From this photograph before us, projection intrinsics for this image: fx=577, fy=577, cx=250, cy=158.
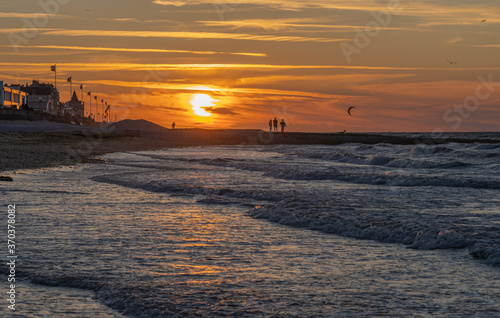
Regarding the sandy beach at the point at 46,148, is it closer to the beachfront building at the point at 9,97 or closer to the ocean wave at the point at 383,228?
the ocean wave at the point at 383,228

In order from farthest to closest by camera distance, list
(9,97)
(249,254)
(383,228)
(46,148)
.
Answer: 1. (9,97)
2. (46,148)
3. (383,228)
4. (249,254)

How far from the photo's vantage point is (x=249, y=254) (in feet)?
29.3

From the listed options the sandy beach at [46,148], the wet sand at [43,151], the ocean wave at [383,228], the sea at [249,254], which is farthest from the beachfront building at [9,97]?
the ocean wave at [383,228]

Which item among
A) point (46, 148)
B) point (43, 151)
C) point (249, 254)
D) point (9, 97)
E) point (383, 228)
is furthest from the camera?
point (9, 97)

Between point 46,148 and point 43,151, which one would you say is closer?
point 43,151

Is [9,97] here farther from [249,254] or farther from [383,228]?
[249,254]

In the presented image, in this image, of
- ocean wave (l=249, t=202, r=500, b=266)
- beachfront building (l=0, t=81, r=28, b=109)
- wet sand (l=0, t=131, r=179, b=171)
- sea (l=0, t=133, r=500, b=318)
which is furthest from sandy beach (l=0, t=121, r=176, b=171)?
beachfront building (l=0, t=81, r=28, b=109)

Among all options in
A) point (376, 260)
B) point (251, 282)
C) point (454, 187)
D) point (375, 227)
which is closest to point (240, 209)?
point (375, 227)

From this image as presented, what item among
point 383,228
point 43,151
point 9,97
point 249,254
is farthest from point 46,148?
point 9,97

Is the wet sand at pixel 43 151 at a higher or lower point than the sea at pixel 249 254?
higher

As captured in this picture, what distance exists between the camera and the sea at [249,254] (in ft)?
21.2

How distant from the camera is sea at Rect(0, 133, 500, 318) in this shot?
6461 millimetres

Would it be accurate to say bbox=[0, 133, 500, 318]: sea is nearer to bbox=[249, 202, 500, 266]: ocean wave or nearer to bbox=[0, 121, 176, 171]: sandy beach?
bbox=[249, 202, 500, 266]: ocean wave

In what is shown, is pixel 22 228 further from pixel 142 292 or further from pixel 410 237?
pixel 410 237
